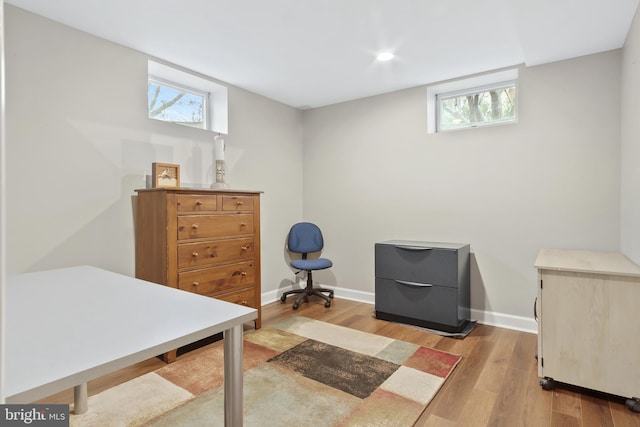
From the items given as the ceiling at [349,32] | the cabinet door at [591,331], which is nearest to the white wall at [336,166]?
the ceiling at [349,32]

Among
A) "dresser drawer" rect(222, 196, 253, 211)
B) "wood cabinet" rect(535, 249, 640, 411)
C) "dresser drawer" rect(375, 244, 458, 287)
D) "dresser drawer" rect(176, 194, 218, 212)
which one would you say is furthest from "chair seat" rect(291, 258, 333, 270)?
"wood cabinet" rect(535, 249, 640, 411)

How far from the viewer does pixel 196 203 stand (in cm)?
265

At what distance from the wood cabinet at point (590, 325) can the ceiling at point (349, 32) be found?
1618mm

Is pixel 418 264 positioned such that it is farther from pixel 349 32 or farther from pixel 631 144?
pixel 349 32

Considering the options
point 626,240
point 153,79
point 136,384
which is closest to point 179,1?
point 153,79

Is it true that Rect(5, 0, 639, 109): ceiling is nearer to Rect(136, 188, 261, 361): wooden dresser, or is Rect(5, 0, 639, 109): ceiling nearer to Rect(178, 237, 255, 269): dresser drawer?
Rect(136, 188, 261, 361): wooden dresser

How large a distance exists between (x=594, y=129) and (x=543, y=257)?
4.10 ft

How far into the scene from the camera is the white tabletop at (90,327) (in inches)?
25.3

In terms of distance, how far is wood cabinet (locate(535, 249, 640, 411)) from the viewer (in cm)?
188

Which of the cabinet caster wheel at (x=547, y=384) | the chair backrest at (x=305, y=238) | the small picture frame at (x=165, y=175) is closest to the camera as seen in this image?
the cabinet caster wheel at (x=547, y=384)

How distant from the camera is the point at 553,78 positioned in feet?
9.62

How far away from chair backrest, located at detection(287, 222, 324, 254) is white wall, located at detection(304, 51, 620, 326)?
0.18 m

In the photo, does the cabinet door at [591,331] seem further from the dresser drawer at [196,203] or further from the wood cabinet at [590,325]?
the dresser drawer at [196,203]

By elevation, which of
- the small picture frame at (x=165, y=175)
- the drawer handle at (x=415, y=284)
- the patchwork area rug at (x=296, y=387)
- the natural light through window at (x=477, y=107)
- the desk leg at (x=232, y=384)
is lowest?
the patchwork area rug at (x=296, y=387)
